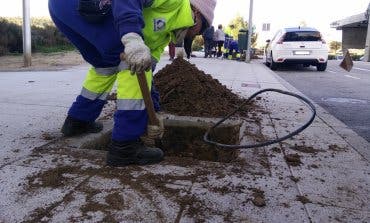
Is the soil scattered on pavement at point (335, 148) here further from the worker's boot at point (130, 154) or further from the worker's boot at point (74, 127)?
the worker's boot at point (74, 127)

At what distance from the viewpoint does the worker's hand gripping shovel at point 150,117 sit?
2.74m

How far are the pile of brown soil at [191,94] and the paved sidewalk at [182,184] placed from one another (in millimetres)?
861

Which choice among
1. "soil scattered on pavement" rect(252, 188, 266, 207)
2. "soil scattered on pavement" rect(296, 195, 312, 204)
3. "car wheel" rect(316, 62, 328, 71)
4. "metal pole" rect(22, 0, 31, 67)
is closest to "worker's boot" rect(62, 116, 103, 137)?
"soil scattered on pavement" rect(252, 188, 266, 207)

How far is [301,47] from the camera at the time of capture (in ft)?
48.5

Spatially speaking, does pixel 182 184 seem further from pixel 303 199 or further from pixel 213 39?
pixel 213 39

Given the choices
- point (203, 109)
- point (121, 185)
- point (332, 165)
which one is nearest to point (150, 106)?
point (121, 185)

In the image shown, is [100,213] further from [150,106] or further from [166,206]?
[150,106]

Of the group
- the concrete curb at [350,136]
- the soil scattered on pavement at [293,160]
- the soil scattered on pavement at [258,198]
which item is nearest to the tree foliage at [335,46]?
the concrete curb at [350,136]

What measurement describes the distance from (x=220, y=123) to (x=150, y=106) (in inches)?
46.5

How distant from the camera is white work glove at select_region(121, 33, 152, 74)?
253 cm

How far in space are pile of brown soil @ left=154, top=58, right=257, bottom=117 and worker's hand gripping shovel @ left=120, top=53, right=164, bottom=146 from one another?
4.66ft

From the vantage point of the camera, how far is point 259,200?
7.66 ft

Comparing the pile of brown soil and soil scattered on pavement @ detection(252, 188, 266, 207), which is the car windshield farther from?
soil scattered on pavement @ detection(252, 188, 266, 207)

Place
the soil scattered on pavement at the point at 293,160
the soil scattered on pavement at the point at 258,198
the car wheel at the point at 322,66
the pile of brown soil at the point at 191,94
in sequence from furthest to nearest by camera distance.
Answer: the car wheel at the point at 322,66 → the pile of brown soil at the point at 191,94 → the soil scattered on pavement at the point at 293,160 → the soil scattered on pavement at the point at 258,198
